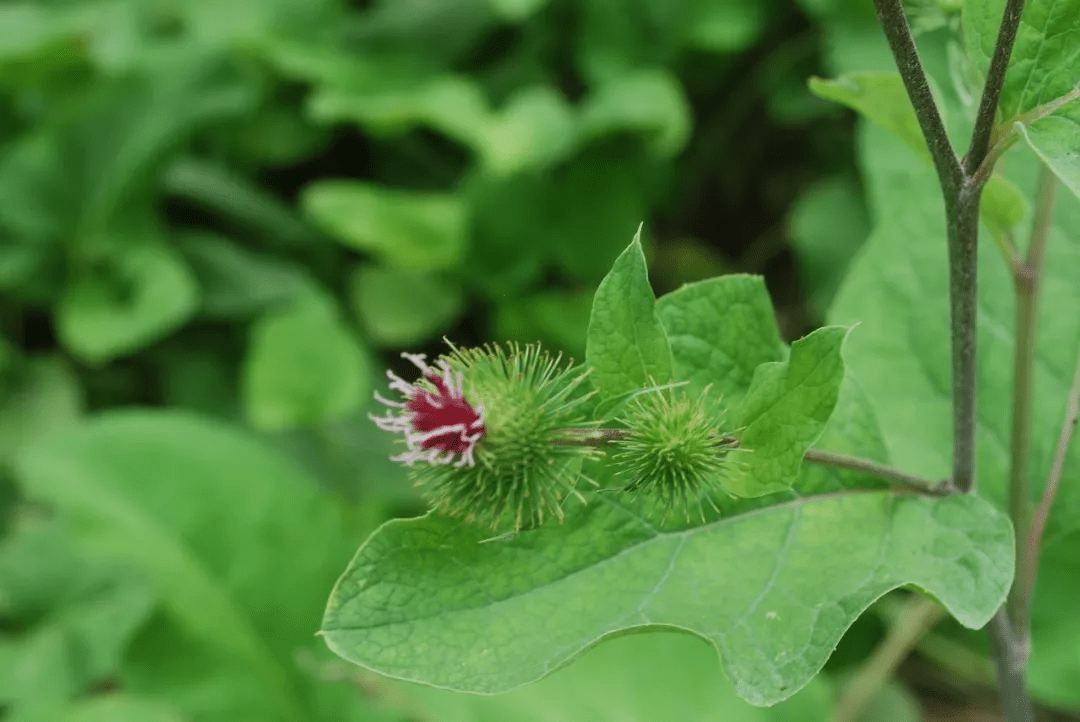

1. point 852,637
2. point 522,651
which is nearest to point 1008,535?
point 522,651

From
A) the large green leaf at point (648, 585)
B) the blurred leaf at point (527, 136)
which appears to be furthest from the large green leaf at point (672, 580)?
the blurred leaf at point (527, 136)

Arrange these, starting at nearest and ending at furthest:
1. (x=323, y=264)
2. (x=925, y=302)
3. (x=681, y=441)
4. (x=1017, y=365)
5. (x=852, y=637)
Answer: (x=681, y=441)
(x=1017, y=365)
(x=925, y=302)
(x=852, y=637)
(x=323, y=264)

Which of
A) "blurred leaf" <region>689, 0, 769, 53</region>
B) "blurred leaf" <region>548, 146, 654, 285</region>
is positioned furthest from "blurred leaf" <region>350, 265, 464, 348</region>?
"blurred leaf" <region>689, 0, 769, 53</region>

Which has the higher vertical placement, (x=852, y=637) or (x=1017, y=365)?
(x=1017, y=365)

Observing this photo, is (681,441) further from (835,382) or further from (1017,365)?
(1017,365)

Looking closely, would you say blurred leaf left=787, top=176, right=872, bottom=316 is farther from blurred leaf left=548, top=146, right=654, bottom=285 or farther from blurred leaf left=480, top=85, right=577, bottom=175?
blurred leaf left=480, top=85, right=577, bottom=175

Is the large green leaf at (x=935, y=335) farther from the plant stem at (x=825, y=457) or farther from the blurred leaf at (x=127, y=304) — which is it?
the blurred leaf at (x=127, y=304)
